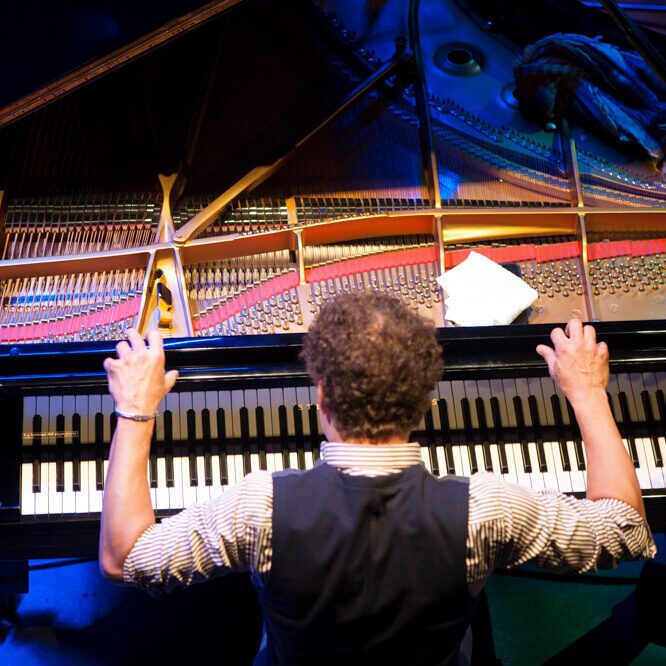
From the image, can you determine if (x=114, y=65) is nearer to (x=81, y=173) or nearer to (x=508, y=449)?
(x=81, y=173)

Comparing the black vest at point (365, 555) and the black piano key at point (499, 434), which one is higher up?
the black piano key at point (499, 434)

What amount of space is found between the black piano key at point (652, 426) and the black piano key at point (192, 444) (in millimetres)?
1700

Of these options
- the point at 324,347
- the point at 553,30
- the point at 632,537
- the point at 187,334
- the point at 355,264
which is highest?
the point at 553,30

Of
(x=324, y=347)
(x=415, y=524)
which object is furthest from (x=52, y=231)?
(x=415, y=524)

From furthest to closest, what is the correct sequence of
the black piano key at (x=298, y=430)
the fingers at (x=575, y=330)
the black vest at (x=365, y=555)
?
the black piano key at (x=298, y=430) → the fingers at (x=575, y=330) → the black vest at (x=365, y=555)

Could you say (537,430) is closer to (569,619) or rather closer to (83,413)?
(569,619)

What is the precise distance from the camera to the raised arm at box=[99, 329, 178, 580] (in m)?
1.64

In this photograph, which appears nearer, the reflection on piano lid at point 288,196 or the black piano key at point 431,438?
the black piano key at point 431,438

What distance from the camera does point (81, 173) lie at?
339cm

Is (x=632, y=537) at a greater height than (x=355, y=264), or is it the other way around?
(x=355, y=264)

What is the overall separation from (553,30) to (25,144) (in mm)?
3121

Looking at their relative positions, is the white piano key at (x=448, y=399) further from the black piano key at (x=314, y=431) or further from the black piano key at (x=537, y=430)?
the black piano key at (x=314, y=431)

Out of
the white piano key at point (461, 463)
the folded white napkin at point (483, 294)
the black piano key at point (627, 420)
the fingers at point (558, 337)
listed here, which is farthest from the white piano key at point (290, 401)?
the black piano key at point (627, 420)

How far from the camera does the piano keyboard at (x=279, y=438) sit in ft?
7.68
